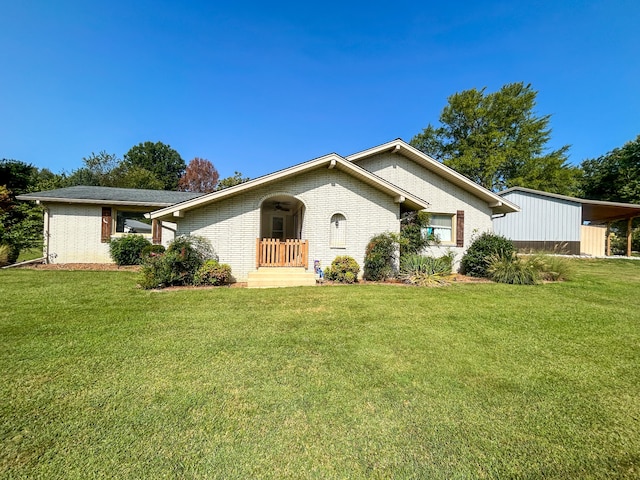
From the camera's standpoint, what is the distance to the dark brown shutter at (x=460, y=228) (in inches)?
486

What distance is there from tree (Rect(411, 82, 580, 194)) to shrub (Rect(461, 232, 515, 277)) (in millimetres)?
20973

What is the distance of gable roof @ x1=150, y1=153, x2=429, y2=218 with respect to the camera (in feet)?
28.2

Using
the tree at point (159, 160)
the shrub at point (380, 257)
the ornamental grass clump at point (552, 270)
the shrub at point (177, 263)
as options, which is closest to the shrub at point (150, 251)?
the shrub at point (177, 263)

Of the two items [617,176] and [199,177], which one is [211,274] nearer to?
[199,177]

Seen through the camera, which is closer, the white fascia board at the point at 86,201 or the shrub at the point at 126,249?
the white fascia board at the point at 86,201

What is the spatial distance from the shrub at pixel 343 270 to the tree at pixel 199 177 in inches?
1566

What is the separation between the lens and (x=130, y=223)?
14117mm

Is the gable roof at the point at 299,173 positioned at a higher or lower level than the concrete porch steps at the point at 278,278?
higher

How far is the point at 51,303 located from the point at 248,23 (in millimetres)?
12378

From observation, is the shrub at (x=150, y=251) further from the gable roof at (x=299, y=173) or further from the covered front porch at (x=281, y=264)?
the covered front porch at (x=281, y=264)

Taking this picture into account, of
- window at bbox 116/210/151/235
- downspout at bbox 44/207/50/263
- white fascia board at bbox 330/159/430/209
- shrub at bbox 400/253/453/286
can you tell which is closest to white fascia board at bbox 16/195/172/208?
downspout at bbox 44/207/50/263

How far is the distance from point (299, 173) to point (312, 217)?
1657 mm

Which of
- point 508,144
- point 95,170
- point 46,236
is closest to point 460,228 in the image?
point 46,236

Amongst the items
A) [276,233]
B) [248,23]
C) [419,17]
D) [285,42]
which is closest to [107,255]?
[276,233]
